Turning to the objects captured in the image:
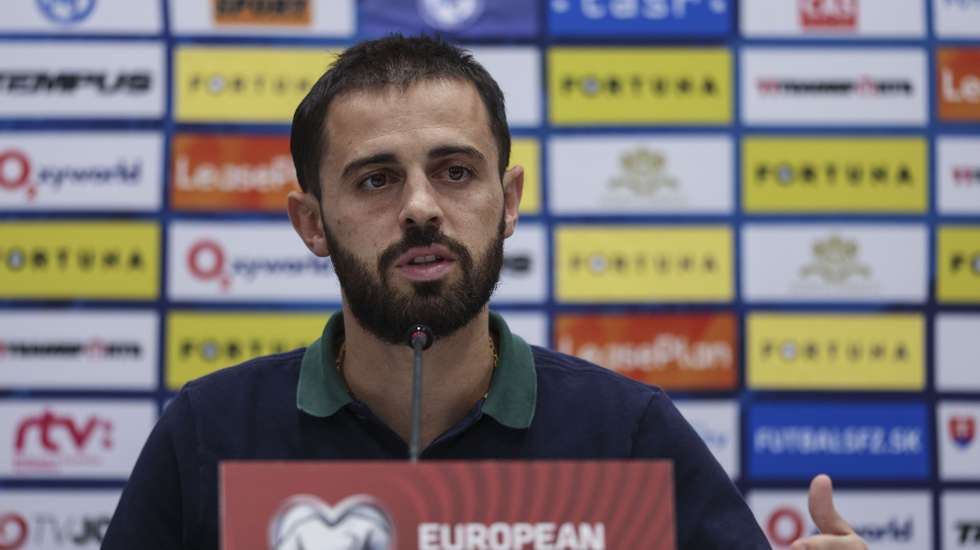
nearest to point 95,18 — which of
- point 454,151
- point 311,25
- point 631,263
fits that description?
point 311,25

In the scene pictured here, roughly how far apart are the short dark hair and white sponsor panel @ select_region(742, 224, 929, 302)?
5.79ft

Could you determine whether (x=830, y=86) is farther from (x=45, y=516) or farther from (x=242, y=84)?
(x=45, y=516)

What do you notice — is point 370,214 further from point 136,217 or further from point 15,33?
point 15,33

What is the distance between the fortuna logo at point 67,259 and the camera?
2.98 m

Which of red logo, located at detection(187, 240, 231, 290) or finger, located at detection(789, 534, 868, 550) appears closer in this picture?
finger, located at detection(789, 534, 868, 550)

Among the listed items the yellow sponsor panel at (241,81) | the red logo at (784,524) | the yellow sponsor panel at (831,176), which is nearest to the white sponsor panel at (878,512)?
the red logo at (784,524)

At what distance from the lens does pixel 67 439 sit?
9.73 ft

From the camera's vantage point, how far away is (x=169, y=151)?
3.01 meters

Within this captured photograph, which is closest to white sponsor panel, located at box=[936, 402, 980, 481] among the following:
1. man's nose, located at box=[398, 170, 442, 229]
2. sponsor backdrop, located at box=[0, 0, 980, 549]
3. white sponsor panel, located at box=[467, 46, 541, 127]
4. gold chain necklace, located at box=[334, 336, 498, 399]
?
sponsor backdrop, located at box=[0, 0, 980, 549]

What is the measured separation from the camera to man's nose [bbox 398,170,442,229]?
1.20m

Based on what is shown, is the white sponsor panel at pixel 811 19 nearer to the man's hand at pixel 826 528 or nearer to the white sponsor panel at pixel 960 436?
the white sponsor panel at pixel 960 436

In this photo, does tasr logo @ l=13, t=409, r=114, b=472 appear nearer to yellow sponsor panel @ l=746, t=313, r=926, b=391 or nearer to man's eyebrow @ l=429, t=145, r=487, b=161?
yellow sponsor panel @ l=746, t=313, r=926, b=391

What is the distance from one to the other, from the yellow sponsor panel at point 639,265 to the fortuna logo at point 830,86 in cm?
47

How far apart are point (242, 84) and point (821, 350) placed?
1.84 metres
